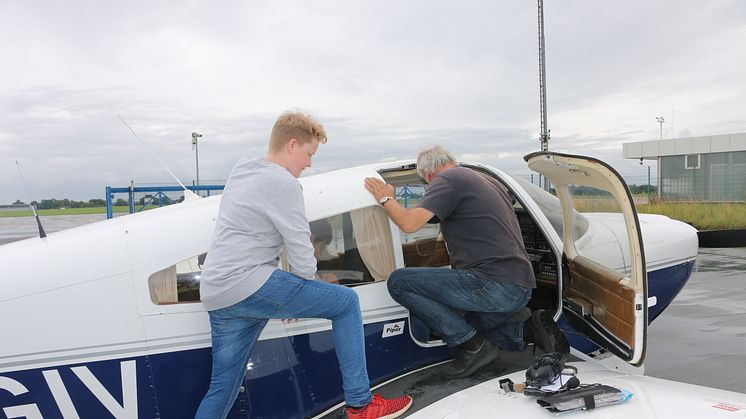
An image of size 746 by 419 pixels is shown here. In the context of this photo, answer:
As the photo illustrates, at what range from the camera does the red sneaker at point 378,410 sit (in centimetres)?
288

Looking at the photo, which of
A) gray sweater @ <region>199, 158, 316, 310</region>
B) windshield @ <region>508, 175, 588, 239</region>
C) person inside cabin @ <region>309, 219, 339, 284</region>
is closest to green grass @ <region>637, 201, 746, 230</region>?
windshield @ <region>508, 175, 588, 239</region>

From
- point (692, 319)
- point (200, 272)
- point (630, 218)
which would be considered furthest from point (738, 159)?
point (200, 272)

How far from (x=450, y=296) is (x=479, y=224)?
0.50m

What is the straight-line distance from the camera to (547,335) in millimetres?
3918

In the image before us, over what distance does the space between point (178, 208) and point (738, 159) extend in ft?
104

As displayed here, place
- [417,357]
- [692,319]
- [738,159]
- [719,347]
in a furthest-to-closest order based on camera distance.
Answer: [738,159]
[692,319]
[719,347]
[417,357]

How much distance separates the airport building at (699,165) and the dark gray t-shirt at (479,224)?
21700 millimetres

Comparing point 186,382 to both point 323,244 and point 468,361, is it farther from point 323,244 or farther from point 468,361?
point 468,361

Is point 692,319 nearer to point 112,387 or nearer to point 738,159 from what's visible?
point 112,387

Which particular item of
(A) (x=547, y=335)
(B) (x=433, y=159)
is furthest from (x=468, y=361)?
(B) (x=433, y=159)

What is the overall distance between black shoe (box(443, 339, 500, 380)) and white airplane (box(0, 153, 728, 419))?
0.49 feet

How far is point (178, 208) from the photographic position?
3.27m

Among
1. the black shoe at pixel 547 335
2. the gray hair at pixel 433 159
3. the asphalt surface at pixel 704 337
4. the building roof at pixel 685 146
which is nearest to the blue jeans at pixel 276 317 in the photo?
the gray hair at pixel 433 159

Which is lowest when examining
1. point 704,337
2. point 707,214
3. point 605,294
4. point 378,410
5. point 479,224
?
point 707,214
